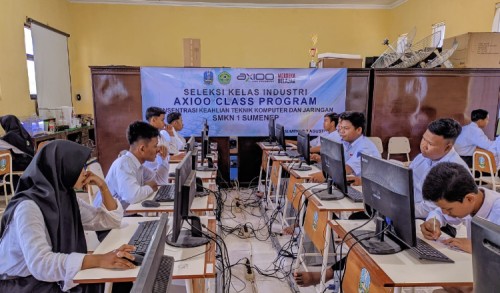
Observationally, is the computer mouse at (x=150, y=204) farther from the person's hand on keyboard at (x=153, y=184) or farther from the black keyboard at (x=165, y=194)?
the person's hand on keyboard at (x=153, y=184)

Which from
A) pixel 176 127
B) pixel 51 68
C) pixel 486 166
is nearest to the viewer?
pixel 486 166

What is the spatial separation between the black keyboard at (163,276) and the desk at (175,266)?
0.58m

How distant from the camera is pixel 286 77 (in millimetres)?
4953

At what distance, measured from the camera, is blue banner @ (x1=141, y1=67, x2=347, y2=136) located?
4.78 m

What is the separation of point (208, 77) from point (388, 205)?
387 centimetres

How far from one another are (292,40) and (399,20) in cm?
234

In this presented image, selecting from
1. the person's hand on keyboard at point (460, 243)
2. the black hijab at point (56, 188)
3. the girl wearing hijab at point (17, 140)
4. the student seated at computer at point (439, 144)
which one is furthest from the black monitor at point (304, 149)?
the girl wearing hijab at point (17, 140)

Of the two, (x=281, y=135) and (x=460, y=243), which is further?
(x=281, y=135)

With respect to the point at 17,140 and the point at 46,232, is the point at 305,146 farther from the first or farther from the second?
the point at 17,140

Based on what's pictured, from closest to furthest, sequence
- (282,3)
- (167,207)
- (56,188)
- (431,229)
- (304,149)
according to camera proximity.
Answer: (56,188) → (431,229) → (167,207) → (304,149) → (282,3)

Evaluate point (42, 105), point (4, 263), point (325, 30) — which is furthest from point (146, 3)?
point (4, 263)

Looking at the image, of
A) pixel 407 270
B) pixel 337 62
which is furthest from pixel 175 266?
pixel 337 62

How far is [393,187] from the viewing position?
131 cm

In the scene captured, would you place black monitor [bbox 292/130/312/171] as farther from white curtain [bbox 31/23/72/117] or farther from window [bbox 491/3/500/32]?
white curtain [bbox 31/23/72/117]
